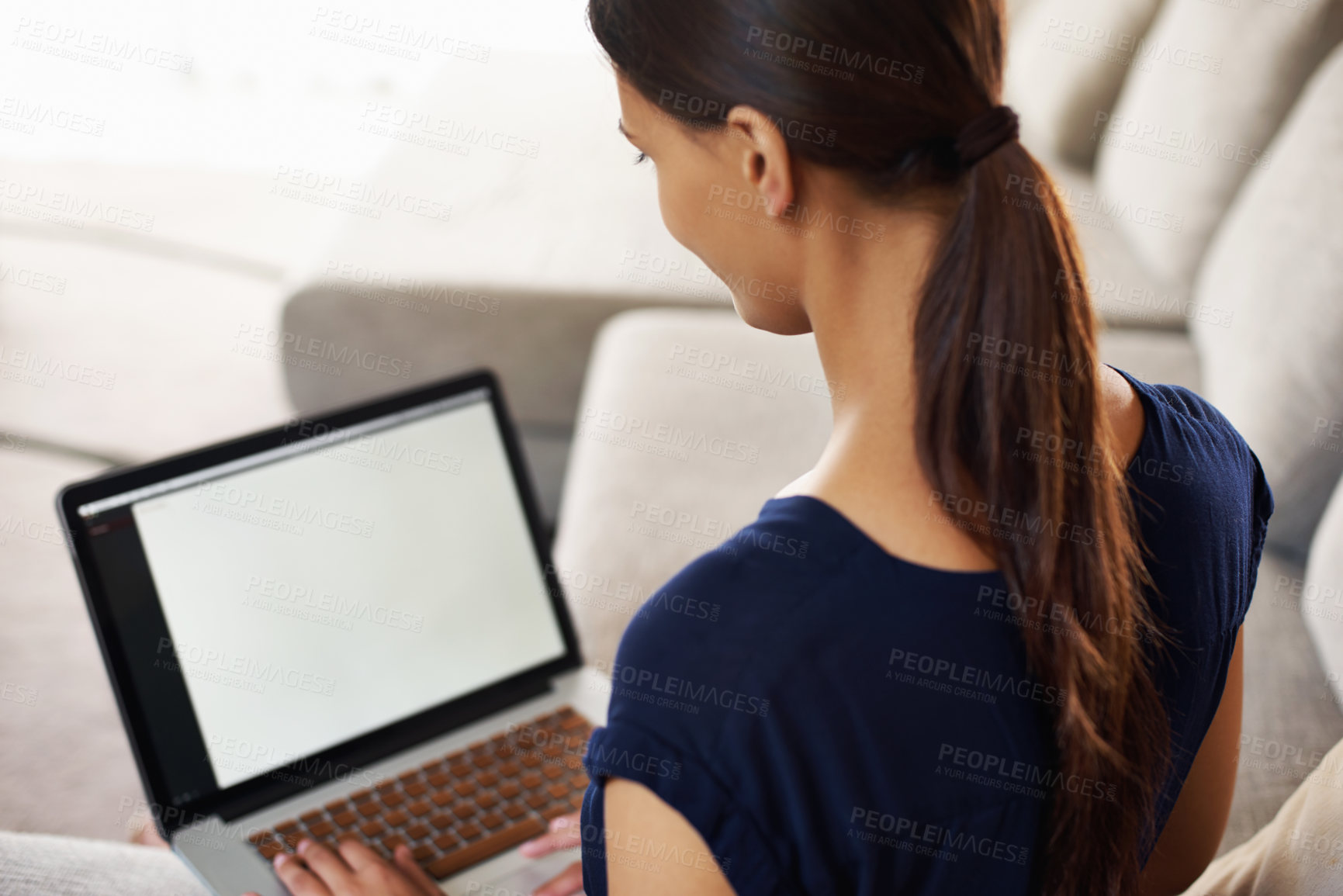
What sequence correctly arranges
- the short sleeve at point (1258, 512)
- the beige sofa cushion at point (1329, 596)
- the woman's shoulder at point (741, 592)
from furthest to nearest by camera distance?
the beige sofa cushion at point (1329, 596) → the short sleeve at point (1258, 512) → the woman's shoulder at point (741, 592)

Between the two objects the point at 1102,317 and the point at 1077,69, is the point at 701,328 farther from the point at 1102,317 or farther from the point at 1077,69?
the point at 1077,69

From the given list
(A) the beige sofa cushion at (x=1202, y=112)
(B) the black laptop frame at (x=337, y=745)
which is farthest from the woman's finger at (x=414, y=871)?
(A) the beige sofa cushion at (x=1202, y=112)

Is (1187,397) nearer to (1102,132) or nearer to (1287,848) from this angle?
(1287,848)

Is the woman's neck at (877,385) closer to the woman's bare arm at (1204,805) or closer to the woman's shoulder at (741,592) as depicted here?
the woman's shoulder at (741,592)

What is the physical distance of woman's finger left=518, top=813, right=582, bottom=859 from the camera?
2.91 feet

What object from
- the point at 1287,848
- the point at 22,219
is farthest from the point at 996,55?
the point at 22,219

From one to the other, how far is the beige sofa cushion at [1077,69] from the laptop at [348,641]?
1599 mm

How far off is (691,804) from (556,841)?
15.2 inches

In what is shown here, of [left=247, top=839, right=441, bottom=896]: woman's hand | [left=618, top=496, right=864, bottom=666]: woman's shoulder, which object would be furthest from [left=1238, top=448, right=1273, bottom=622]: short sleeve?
[left=247, top=839, right=441, bottom=896]: woman's hand

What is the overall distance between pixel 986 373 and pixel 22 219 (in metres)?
3.41

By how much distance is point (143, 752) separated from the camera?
864 millimetres

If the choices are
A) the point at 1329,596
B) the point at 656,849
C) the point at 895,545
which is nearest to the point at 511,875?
the point at 656,849

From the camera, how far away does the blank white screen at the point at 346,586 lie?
906 mm

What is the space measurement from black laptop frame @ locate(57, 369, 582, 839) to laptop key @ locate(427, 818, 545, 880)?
143mm
